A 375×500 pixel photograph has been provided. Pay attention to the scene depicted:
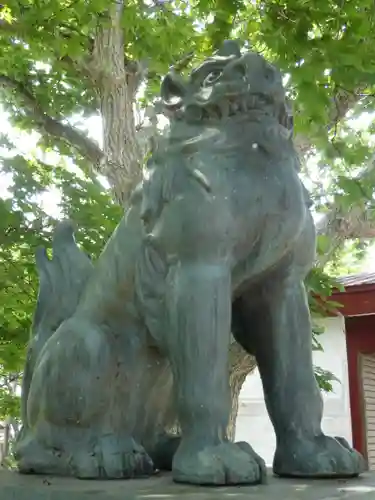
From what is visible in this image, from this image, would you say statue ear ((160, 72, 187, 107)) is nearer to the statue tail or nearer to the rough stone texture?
the statue tail

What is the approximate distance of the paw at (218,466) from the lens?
1.24 m

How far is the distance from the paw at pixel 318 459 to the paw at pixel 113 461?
12.8 inches

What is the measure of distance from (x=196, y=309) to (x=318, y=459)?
0.45 m

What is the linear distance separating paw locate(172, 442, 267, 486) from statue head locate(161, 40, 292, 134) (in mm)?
783

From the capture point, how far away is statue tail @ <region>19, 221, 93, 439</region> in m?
1.78

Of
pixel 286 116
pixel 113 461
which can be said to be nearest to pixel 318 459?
pixel 113 461

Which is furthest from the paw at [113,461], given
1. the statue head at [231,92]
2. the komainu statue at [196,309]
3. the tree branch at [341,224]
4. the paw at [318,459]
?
the tree branch at [341,224]

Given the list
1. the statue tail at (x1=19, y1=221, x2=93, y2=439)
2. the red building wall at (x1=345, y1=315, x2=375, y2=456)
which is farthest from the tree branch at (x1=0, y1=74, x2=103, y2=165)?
the statue tail at (x1=19, y1=221, x2=93, y2=439)

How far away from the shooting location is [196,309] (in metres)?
1.38

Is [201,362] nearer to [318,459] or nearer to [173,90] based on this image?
[318,459]

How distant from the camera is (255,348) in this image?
1586 millimetres

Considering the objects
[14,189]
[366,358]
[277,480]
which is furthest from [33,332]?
[366,358]

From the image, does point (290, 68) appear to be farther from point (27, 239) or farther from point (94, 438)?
point (94, 438)

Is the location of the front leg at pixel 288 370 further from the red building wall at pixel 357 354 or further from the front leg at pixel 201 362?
the red building wall at pixel 357 354
